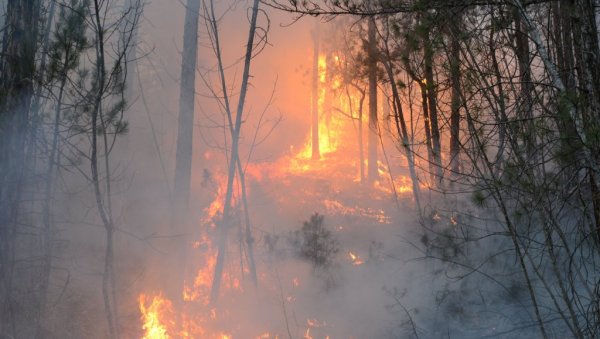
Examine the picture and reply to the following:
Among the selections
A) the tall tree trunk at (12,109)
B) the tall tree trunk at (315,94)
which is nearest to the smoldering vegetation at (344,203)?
the tall tree trunk at (12,109)

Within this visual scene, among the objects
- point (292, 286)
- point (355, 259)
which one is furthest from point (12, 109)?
point (355, 259)

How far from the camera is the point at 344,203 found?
14.4 m

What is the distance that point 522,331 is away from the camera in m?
5.94

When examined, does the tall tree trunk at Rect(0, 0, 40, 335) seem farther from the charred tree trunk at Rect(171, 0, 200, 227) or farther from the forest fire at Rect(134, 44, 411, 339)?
the charred tree trunk at Rect(171, 0, 200, 227)

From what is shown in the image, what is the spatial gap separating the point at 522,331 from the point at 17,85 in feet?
24.7

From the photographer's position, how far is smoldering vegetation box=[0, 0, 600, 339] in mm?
3865

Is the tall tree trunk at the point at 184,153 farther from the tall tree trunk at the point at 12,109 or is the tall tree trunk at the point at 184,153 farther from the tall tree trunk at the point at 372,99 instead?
the tall tree trunk at the point at 372,99

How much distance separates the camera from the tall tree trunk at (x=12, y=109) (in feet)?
19.5

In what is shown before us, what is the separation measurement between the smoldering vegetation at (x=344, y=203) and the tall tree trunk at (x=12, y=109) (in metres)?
0.03

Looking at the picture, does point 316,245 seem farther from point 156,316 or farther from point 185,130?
point 185,130

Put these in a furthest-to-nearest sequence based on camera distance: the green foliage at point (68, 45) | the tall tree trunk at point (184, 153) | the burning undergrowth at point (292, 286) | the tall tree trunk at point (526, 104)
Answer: the tall tree trunk at point (184, 153), the burning undergrowth at point (292, 286), the green foliage at point (68, 45), the tall tree trunk at point (526, 104)

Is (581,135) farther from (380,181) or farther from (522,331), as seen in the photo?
(380,181)

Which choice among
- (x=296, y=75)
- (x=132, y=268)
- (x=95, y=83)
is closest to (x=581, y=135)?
(x=95, y=83)

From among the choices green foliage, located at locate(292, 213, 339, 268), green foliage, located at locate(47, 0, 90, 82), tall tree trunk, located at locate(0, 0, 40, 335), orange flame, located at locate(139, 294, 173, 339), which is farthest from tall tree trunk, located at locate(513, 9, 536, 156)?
orange flame, located at locate(139, 294, 173, 339)
